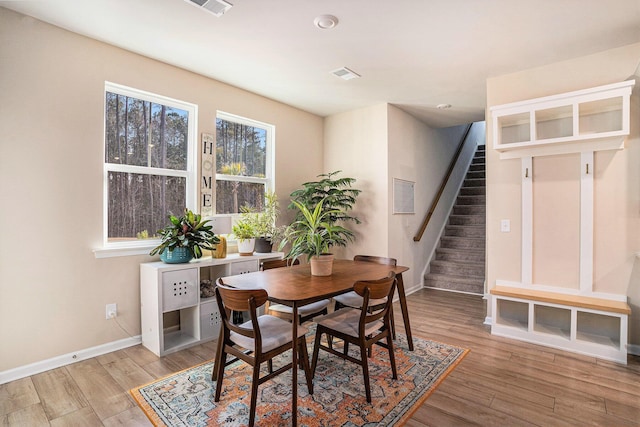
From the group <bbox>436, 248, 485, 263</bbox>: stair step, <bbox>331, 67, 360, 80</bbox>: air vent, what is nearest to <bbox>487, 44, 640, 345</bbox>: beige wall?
<bbox>331, 67, 360, 80</bbox>: air vent

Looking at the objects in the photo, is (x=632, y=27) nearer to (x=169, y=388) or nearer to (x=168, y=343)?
(x=169, y=388)

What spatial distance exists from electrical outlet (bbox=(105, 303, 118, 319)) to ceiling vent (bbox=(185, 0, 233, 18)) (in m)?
2.62

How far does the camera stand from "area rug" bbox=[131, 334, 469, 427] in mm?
1944

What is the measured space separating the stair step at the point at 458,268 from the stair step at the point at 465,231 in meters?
0.73

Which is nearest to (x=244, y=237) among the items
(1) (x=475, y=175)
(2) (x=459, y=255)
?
(2) (x=459, y=255)

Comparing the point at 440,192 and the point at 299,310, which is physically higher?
the point at 440,192

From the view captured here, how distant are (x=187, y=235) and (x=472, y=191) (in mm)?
5905

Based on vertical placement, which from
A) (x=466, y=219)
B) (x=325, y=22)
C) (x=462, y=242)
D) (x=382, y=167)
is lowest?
(x=462, y=242)

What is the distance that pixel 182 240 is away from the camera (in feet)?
10.0

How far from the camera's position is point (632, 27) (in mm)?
2596

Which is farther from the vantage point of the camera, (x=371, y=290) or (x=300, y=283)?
(x=300, y=283)

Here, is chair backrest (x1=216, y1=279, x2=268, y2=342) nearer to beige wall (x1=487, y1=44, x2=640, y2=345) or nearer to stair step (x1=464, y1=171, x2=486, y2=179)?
beige wall (x1=487, y1=44, x2=640, y2=345)

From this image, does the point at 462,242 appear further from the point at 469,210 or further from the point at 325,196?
the point at 325,196

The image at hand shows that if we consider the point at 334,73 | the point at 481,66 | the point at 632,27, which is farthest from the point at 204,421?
the point at 632,27
